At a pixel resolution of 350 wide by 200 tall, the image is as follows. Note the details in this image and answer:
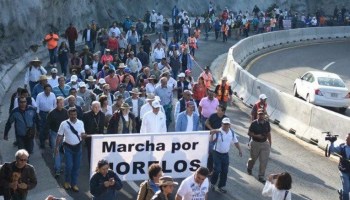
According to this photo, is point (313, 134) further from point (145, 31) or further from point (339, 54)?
point (145, 31)

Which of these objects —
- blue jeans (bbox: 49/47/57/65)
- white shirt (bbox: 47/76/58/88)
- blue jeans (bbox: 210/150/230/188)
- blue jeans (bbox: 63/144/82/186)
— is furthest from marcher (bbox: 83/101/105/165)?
blue jeans (bbox: 49/47/57/65)

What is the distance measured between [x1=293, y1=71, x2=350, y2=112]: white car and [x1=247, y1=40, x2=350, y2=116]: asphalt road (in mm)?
3331

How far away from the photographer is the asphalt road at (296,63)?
106ft

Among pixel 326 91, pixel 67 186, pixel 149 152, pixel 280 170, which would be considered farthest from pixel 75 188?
pixel 326 91

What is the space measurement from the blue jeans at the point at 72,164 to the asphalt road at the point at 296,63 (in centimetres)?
1631

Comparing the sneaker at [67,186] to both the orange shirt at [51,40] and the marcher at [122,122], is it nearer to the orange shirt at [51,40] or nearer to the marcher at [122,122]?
the marcher at [122,122]

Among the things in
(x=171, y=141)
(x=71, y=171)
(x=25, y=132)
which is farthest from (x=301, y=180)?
(x=25, y=132)

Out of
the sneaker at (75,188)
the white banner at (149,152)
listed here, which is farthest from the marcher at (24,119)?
the white banner at (149,152)

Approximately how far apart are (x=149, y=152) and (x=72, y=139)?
5.01ft

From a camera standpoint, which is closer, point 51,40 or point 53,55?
point 51,40

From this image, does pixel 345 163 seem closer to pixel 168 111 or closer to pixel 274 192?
pixel 274 192

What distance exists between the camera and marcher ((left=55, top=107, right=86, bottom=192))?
537 inches

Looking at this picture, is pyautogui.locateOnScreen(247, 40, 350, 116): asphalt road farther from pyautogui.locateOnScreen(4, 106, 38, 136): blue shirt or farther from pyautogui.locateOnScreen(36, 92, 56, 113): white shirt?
pyautogui.locateOnScreen(4, 106, 38, 136): blue shirt

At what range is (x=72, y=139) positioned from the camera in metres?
13.7
